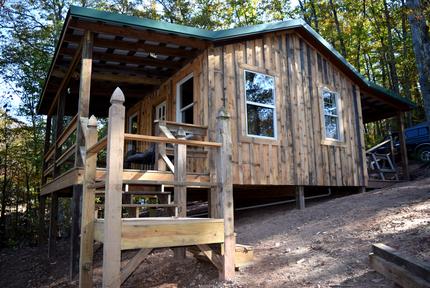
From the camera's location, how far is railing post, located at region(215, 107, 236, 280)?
448cm

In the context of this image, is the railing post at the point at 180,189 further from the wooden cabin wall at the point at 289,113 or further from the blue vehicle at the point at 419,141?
the blue vehicle at the point at 419,141

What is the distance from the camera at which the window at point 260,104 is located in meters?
8.38

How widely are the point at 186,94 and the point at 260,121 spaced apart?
7.07 ft

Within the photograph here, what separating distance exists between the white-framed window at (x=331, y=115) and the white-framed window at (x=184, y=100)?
371 cm

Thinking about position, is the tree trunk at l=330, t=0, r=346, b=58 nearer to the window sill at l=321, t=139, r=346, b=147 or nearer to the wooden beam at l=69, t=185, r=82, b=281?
the window sill at l=321, t=139, r=346, b=147

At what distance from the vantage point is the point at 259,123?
852 cm

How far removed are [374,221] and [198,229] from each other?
320cm

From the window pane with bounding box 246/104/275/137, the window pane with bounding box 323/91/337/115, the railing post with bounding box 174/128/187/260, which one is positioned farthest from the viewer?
the window pane with bounding box 323/91/337/115

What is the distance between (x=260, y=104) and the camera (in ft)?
28.0

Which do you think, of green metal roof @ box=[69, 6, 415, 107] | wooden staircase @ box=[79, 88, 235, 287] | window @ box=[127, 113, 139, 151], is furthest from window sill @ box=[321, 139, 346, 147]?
window @ box=[127, 113, 139, 151]

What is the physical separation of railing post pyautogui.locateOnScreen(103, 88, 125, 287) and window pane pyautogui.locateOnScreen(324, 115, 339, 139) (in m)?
7.43

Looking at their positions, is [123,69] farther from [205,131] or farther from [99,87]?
[205,131]

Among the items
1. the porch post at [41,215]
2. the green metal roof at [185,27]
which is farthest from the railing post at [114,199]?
the porch post at [41,215]

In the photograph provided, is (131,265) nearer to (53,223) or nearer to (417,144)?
(53,223)
